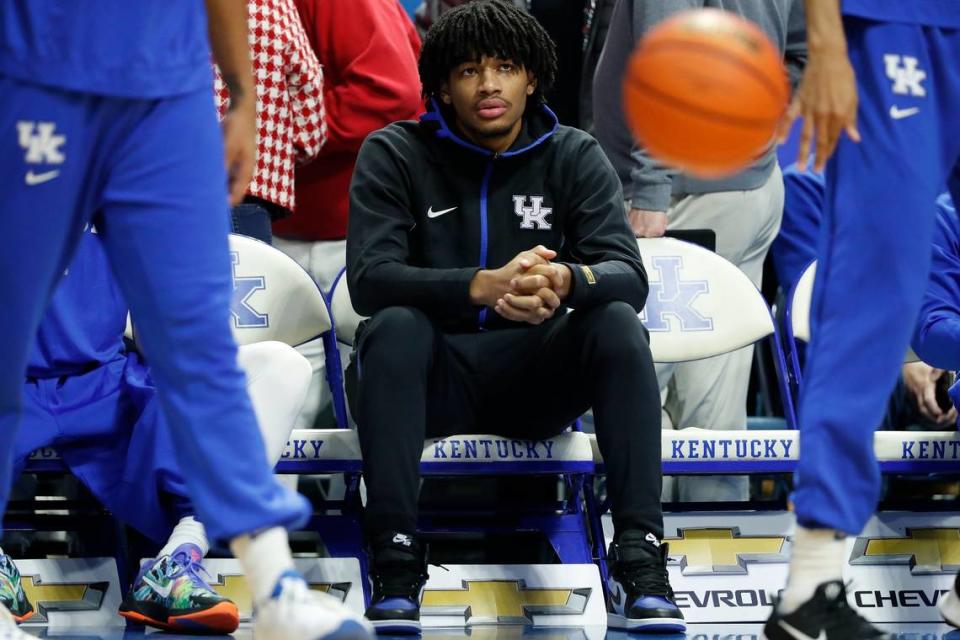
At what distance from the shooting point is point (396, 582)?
3605 mm

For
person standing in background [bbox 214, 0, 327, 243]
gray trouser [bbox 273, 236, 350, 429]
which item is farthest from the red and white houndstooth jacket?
gray trouser [bbox 273, 236, 350, 429]

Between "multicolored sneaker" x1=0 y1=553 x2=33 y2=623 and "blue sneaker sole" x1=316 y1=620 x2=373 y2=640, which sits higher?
"blue sneaker sole" x1=316 y1=620 x2=373 y2=640

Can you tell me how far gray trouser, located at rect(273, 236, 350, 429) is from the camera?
499 cm

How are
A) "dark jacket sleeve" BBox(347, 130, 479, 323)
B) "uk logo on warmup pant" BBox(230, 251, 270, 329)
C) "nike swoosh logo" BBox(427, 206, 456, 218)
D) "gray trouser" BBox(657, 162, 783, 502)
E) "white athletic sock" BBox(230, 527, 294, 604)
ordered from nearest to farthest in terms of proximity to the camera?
"white athletic sock" BBox(230, 527, 294, 604), "dark jacket sleeve" BBox(347, 130, 479, 323), "nike swoosh logo" BBox(427, 206, 456, 218), "uk logo on warmup pant" BBox(230, 251, 270, 329), "gray trouser" BBox(657, 162, 783, 502)

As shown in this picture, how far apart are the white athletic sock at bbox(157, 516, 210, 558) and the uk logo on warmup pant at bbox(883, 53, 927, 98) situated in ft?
6.67

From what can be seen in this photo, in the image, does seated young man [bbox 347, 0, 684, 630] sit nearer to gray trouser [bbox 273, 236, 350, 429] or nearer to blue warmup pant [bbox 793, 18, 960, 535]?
gray trouser [bbox 273, 236, 350, 429]

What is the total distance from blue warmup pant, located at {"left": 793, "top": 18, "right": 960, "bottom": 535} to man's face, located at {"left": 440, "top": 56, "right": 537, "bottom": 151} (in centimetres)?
167

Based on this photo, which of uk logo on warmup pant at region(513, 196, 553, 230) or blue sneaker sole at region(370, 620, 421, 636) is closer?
blue sneaker sole at region(370, 620, 421, 636)

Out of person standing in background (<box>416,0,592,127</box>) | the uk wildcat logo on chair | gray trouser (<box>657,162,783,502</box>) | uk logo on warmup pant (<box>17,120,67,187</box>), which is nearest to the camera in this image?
uk logo on warmup pant (<box>17,120,67,187</box>)

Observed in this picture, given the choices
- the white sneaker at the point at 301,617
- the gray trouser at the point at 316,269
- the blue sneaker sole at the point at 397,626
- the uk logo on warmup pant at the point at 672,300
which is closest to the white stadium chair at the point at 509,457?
the blue sneaker sole at the point at 397,626

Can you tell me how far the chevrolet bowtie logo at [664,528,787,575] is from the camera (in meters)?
4.11

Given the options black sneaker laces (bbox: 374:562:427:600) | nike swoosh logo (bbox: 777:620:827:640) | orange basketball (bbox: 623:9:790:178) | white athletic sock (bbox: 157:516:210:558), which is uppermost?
orange basketball (bbox: 623:9:790:178)

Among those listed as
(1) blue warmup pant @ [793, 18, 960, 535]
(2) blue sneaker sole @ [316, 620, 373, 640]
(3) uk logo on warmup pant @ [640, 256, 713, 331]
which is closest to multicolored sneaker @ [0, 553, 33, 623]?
(2) blue sneaker sole @ [316, 620, 373, 640]

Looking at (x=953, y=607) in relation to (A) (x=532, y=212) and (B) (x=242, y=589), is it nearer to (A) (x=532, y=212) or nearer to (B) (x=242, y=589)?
(A) (x=532, y=212)
